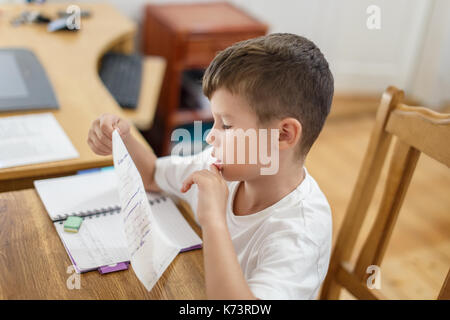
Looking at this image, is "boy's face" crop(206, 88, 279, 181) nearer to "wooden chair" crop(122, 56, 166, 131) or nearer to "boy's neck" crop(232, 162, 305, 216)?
"boy's neck" crop(232, 162, 305, 216)

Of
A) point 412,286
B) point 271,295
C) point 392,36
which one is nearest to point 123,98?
point 271,295

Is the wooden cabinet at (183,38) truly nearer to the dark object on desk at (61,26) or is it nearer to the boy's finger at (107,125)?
the dark object on desk at (61,26)

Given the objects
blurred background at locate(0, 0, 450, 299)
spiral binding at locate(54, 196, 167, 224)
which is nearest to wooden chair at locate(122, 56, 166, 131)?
blurred background at locate(0, 0, 450, 299)

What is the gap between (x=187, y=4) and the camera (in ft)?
9.10

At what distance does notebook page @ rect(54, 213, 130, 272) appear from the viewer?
84 cm

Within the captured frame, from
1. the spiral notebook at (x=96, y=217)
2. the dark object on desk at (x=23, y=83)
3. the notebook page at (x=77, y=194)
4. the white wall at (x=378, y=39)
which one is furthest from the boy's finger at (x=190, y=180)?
the white wall at (x=378, y=39)

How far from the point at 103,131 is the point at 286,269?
0.45 metres

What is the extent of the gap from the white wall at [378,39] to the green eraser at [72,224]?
7.77 ft

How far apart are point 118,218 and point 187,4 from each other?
204 centimetres

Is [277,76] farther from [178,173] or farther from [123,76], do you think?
[123,76]

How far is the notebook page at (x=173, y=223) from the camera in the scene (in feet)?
3.01

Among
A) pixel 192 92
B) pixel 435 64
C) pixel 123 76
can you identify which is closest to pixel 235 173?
pixel 123 76

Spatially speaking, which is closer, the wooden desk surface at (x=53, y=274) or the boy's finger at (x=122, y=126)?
the wooden desk surface at (x=53, y=274)

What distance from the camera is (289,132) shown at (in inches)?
33.3
